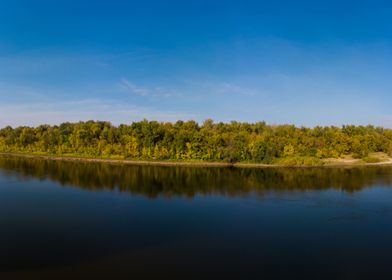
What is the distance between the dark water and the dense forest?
941 inches

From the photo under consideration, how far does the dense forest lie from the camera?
58844 mm

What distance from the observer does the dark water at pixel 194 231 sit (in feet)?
45.6

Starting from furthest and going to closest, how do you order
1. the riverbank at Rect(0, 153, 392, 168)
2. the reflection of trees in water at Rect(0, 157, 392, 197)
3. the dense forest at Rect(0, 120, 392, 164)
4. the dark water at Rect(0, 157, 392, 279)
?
the dense forest at Rect(0, 120, 392, 164) < the riverbank at Rect(0, 153, 392, 168) < the reflection of trees in water at Rect(0, 157, 392, 197) < the dark water at Rect(0, 157, 392, 279)

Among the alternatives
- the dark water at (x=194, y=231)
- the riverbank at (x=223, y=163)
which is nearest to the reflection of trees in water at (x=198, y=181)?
the dark water at (x=194, y=231)

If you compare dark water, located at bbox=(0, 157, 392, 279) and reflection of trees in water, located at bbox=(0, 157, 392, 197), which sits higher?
reflection of trees in water, located at bbox=(0, 157, 392, 197)

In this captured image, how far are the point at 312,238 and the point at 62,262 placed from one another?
12982 mm

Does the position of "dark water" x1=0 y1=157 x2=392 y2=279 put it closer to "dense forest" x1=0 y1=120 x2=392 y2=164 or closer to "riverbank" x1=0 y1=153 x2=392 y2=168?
"riverbank" x1=0 y1=153 x2=392 y2=168

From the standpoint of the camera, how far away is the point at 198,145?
196 feet

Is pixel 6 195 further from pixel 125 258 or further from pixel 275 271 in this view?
pixel 275 271

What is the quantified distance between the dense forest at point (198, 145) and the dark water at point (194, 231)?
23.9m

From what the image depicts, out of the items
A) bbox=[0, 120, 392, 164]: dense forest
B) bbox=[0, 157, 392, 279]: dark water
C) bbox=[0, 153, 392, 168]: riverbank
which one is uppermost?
bbox=[0, 120, 392, 164]: dense forest

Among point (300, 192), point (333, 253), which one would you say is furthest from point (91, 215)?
point (300, 192)

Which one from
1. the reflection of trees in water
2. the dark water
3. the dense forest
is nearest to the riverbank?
the dense forest

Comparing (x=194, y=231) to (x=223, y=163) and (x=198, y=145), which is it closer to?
(x=223, y=163)
